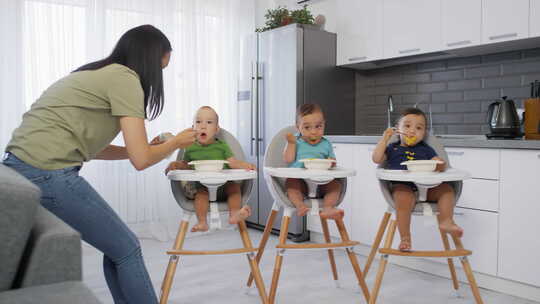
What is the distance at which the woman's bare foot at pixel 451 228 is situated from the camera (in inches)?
87.7

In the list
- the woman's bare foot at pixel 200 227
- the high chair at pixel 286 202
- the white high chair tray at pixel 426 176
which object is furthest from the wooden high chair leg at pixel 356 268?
the woman's bare foot at pixel 200 227

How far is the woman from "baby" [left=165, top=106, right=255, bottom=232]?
650 millimetres

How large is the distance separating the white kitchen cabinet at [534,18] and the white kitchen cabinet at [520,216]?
0.84 meters

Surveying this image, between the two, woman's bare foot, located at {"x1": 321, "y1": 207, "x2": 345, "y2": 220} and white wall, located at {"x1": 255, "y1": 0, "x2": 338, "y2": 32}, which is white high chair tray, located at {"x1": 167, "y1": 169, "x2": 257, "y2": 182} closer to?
woman's bare foot, located at {"x1": 321, "y1": 207, "x2": 345, "y2": 220}

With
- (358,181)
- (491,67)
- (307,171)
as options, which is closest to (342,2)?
(491,67)

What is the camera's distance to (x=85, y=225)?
1.62 m

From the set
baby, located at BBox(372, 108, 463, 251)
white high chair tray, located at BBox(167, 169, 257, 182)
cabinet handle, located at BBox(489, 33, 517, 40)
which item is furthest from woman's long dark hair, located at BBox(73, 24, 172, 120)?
cabinet handle, located at BBox(489, 33, 517, 40)

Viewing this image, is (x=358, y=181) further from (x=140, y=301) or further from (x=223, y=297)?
(x=140, y=301)

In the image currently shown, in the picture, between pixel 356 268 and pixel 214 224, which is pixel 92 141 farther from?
pixel 356 268

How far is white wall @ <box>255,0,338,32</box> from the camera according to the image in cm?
457

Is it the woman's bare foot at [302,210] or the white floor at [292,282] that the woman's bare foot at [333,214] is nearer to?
the woman's bare foot at [302,210]

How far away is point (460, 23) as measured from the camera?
11.0 ft

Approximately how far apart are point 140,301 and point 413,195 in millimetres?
1418

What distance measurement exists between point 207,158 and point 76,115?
105 cm
